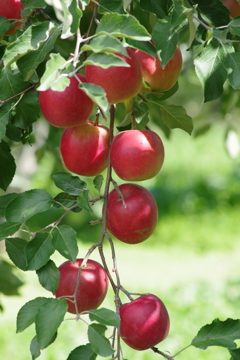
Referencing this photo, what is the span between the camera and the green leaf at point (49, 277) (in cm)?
71

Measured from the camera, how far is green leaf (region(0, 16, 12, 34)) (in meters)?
0.79

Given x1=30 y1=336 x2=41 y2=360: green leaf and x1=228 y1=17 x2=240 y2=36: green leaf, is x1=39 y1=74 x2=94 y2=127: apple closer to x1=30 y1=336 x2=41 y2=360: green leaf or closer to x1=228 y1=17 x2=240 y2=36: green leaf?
x1=228 y1=17 x2=240 y2=36: green leaf

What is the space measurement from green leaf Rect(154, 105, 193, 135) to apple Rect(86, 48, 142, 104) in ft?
0.69

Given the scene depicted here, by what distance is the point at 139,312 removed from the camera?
0.76m

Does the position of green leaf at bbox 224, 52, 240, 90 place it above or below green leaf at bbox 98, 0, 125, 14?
below

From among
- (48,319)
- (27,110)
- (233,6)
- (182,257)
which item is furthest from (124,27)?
(182,257)

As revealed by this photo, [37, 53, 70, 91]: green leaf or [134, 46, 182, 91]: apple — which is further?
[134, 46, 182, 91]: apple

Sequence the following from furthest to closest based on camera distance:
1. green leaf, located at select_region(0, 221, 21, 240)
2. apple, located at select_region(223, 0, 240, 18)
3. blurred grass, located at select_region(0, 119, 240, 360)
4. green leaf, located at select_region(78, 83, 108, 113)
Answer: blurred grass, located at select_region(0, 119, 240, 360) < apple, located at select_region(223, 0, 240, 18) < green leaf, located at select_region(0, 221, 21, 240) < green leaf, located at select_region(78, 83, 108, 113)

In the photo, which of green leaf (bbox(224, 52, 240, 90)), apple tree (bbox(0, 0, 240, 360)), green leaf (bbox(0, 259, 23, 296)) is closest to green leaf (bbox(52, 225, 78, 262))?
apple tree (bbox(0, 0, 240, 360))

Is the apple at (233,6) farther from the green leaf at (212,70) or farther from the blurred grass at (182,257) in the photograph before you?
the blurred grass at (182,257)

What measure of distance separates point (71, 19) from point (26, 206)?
0.98 ft

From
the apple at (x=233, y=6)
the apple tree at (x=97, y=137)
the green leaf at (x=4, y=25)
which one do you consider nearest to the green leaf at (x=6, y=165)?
the apple tree at (x=97, y=137)

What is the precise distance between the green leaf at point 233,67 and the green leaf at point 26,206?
33cm

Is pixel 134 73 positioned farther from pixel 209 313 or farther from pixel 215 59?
pixel 209 313
